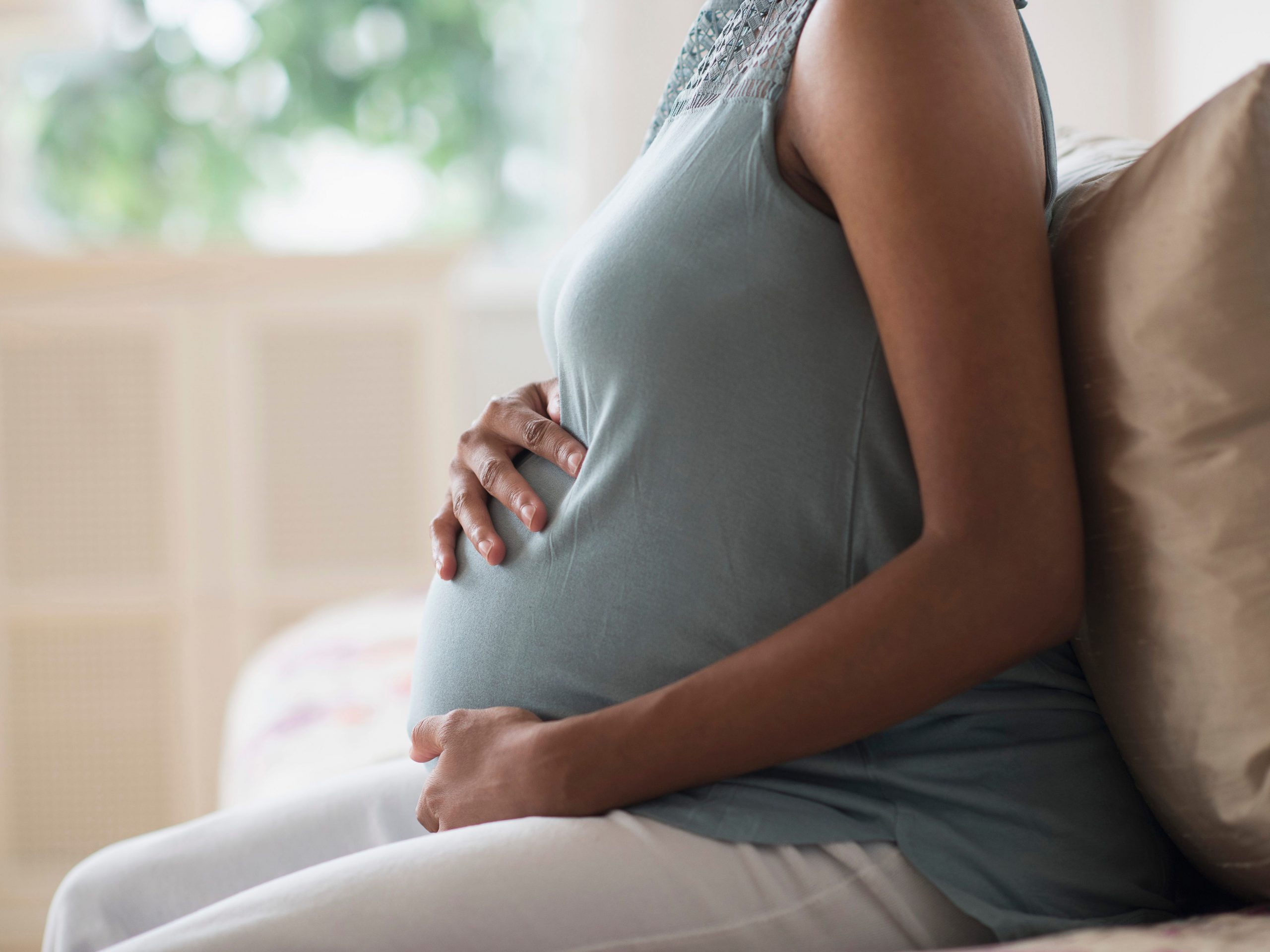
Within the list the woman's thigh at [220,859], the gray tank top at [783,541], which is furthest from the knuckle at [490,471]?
the woman's thigh at [220,859]

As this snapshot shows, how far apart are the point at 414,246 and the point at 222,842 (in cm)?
155

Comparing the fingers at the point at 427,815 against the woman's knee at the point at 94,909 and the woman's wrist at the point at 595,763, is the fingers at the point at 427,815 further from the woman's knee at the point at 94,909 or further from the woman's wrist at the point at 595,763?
the woman's knee at the point at 94,909

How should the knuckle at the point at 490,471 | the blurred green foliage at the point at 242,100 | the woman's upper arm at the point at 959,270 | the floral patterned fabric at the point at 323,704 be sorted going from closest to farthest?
the woman's upper arm at the point at 959,270, the knuckle at the point at 490,471, the floral patterned fabric at the point at 323,704, the blurred green foliage at the point at 242,100

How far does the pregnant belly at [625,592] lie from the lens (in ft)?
1.95

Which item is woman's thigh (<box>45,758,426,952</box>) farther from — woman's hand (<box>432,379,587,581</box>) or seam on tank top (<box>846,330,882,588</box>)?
seam on tank top (<box>846,330,882,588</box>)

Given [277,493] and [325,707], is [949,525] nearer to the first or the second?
[325,707]

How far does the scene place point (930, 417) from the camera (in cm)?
52

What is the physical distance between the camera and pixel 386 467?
7.16 feet

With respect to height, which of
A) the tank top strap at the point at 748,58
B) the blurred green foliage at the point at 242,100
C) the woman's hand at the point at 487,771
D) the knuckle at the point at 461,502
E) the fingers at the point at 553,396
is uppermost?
the blurred green foliage at the point at 242,100

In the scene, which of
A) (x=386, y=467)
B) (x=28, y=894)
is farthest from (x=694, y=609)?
(x=28, y=894)

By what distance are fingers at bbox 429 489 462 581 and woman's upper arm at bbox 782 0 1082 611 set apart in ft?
1.15

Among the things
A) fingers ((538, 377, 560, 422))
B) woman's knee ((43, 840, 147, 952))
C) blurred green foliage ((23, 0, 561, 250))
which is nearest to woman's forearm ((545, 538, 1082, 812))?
fingers ((538, 377, 560, 422))

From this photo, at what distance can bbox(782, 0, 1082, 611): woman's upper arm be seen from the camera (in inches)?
20.2

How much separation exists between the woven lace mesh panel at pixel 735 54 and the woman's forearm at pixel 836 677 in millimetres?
292
